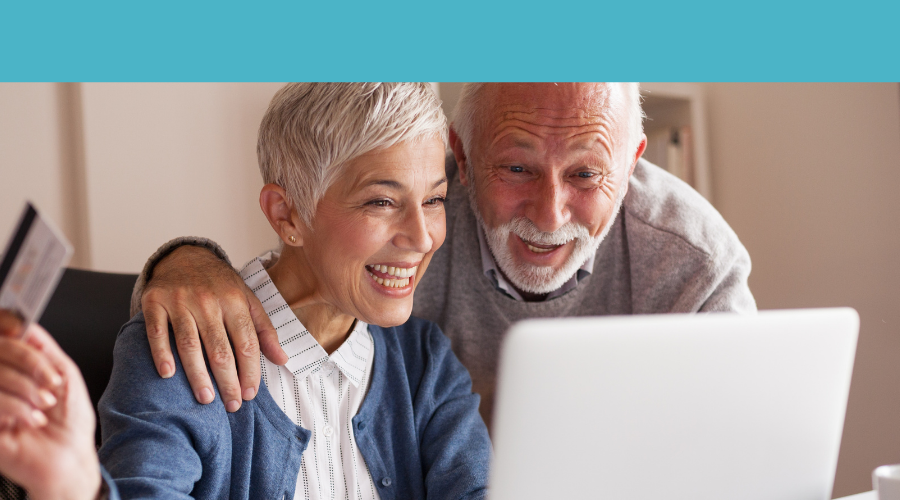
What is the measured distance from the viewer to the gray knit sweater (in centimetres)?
158

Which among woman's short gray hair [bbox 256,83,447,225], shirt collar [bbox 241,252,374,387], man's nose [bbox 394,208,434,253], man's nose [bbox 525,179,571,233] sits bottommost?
shirt collar [bbox 241,252,374,387]

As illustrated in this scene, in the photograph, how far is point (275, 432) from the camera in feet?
3.59

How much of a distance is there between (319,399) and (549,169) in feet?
2.08

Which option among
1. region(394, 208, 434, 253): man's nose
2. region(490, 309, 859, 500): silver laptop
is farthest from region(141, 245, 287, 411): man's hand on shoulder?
region(490, 309, 859, 500): silver laptop

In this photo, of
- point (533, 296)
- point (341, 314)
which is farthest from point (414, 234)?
point (533, 296)

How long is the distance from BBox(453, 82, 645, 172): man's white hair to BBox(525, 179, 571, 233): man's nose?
7.0 inches

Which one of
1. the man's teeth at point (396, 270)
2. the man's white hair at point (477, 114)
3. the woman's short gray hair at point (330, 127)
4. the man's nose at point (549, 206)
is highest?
the man's white hair at point (477, 114)

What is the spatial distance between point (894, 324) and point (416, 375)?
1.42 m

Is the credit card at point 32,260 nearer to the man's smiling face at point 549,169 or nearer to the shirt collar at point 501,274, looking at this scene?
the man's smiling face at point 549,169

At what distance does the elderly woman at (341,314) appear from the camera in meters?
1.08

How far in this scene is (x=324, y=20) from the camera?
46.9 inches

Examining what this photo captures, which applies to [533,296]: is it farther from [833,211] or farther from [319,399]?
[833,211]

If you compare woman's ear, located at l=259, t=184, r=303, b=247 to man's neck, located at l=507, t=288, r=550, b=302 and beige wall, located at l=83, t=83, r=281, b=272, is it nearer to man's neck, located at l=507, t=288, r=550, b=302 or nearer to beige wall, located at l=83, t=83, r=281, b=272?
man's neck, located at l=507, t=288, r=550, b=302

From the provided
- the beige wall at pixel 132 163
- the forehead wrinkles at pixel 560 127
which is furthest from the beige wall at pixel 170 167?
the forehead wrinkles at pixel 560 127
